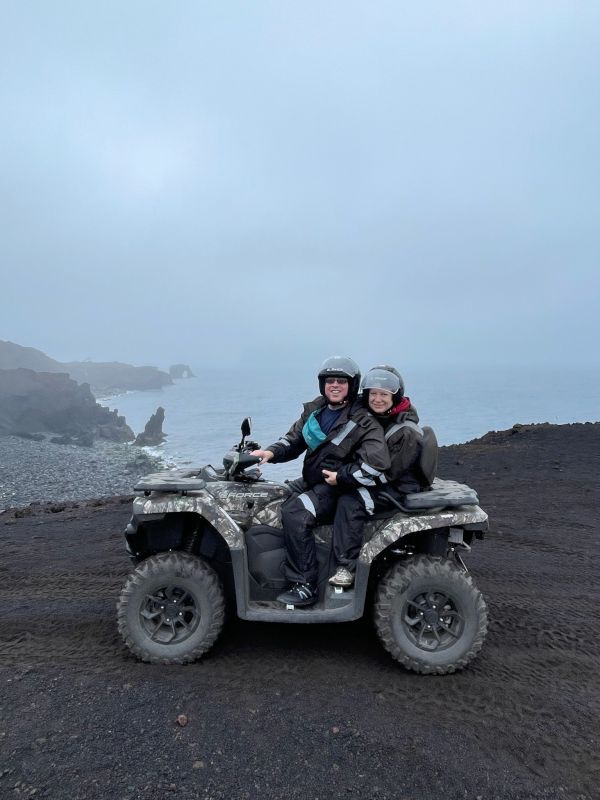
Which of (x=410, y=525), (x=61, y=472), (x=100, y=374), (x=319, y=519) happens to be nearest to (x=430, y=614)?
(x=410, y=525)

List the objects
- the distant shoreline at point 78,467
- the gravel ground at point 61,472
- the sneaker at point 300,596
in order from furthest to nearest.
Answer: the gravel ground at point 61,472
the distant shoreline at point 78,467
the sneaker at point 300,596

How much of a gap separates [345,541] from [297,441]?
1078mm

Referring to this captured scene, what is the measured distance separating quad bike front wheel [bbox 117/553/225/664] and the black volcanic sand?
0.12 m

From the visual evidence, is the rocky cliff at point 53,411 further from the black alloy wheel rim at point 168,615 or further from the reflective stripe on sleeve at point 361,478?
the reflective stripe on sleeve at point 361,478

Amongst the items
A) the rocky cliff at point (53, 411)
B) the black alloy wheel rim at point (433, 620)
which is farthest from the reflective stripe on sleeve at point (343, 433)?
the rocky cliff at point (53, 411)

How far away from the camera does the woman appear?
13.0ft

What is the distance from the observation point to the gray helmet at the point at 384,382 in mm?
4168

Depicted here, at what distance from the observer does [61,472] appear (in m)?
28.2

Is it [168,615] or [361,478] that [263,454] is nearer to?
[361,478]

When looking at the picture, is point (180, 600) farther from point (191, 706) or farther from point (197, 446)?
point (197, 446)

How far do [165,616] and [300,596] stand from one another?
40.7 inches

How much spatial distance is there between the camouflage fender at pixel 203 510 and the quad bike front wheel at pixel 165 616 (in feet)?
1.14

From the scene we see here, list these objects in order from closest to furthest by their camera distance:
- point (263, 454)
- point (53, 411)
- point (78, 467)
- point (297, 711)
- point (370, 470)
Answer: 1. point (297, 711)
2. point (370, 470)
3. point (263, 454)
4. point (78, 467)
5. point (53, 411)

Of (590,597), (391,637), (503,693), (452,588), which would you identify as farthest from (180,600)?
(590,597)
